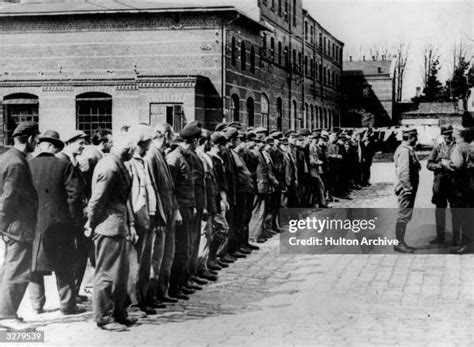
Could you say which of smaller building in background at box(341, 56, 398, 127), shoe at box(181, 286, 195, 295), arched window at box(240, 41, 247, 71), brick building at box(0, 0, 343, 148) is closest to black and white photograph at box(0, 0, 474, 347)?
shoe at box(181, 286, 195, 295)

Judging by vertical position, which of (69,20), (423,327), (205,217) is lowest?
(423,327)

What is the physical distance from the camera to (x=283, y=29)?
2564 centimetres

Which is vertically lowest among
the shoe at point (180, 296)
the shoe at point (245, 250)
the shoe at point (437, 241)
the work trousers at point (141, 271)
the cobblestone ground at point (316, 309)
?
the cobblestone ground at point (316, 309)

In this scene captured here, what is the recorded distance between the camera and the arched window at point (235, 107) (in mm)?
22969

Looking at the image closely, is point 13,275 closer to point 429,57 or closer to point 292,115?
point 429,57

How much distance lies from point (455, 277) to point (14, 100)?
1581cm

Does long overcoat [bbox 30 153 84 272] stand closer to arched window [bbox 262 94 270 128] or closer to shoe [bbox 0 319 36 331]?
shoe [bbox 0 319 36 331]

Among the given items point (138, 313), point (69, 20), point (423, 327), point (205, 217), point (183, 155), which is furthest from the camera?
point (69, 20)

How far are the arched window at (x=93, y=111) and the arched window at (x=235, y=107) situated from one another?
13.9 feet

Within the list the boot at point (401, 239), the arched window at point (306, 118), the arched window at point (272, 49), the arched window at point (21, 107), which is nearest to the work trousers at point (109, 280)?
the boot at point (401, 239)

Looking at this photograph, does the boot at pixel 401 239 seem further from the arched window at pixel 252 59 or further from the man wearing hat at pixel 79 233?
the arched window at pixel 252 59

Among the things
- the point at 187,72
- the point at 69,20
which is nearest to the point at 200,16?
the point at 187,72

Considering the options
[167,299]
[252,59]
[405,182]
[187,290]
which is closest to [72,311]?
[167,299]

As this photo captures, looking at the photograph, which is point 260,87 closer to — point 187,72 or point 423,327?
point 187,72
